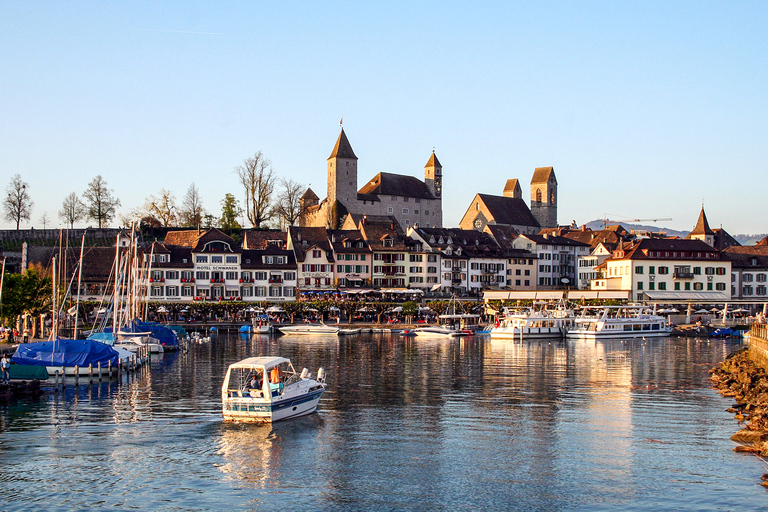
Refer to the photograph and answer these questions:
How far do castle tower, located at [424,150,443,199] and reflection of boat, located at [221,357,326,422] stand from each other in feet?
467

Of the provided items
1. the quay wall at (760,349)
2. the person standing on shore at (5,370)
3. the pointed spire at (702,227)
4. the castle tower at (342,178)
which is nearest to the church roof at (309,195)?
the castle tower at (342,178)

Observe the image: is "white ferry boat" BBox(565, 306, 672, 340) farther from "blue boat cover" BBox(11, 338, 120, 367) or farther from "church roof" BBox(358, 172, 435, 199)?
"church roof" BBox(358, 172, 435, 199)

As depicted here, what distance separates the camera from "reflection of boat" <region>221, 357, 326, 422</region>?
117 ft

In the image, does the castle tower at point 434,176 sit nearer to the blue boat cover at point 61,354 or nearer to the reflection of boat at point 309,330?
the reflection of boat at point 309,330

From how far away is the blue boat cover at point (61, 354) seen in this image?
49344mm

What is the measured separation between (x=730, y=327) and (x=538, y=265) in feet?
127

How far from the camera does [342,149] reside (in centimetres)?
16512

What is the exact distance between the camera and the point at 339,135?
16775cm

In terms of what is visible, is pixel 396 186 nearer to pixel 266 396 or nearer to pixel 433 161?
pixel 433 161

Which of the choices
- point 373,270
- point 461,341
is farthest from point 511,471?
point 373,270

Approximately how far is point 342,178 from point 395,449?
132m

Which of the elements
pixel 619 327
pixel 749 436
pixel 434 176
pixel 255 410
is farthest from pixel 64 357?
pixel 434 176

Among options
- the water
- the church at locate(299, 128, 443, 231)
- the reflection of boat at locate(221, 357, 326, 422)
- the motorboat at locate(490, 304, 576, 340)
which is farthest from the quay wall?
the church at locate(299, 128, 443, 231)

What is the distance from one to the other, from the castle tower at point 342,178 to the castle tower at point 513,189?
4419 centimetres
